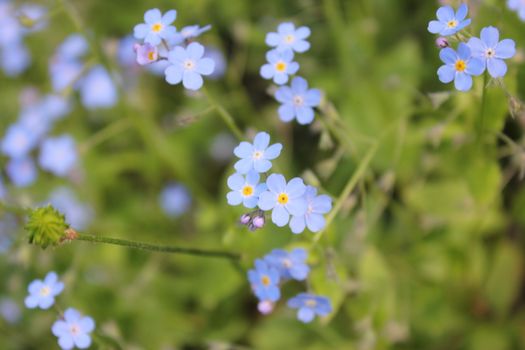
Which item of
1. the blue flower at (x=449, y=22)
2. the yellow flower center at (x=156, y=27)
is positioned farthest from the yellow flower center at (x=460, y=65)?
the yellow flower center at (x=156, y=27)

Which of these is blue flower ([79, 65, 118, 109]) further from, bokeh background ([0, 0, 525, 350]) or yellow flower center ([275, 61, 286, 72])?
yellow flower center ([275, 61, 286, 72])

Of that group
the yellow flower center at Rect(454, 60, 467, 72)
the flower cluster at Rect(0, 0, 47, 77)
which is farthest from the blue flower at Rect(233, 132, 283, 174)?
the flower cluster at Rect(0, 0, 47, 77)

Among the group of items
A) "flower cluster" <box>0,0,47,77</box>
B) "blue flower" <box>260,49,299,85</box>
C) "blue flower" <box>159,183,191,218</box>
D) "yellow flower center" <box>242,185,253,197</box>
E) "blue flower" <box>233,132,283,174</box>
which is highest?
"flower cluster" <box>0,0,47,77</box>

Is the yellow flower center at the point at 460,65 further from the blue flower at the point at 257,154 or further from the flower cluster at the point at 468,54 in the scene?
the blue flower at the point at 257,154

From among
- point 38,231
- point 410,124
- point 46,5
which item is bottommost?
point 38,231

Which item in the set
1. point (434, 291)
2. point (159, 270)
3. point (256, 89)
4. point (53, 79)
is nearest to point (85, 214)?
point (159, 270)

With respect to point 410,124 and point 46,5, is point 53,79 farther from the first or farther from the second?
point 410,124

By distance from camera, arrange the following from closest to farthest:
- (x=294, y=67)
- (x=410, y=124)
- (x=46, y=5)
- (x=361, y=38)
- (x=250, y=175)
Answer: (x=250, y=175) → (x=294, y=67) → (x=410, y=124) → (x=361, y=38) → (x=46, y=5)

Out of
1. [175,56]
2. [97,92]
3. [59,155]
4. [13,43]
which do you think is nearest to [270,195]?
[175,56]
